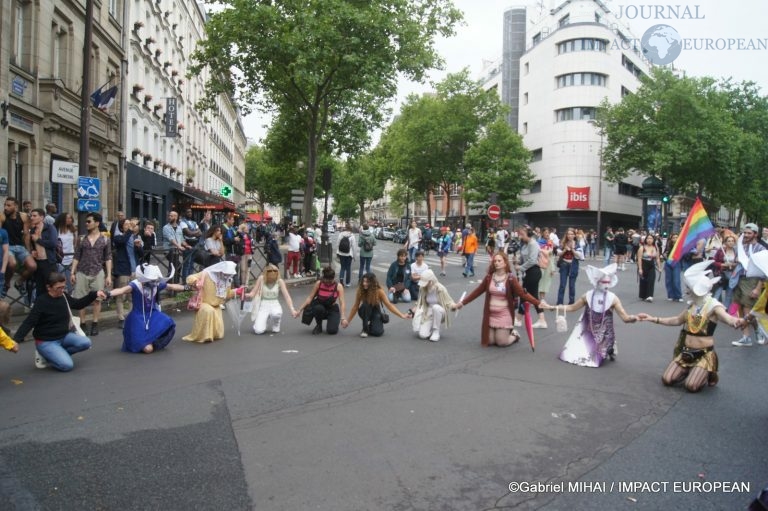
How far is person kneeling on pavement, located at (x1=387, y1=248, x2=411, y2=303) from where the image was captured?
1375 centimetres

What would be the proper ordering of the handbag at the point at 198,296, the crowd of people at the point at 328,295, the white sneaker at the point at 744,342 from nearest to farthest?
the crowd of people at the point at 328,295 → the handbag at the point at 198,296 → the white sneaker at the point at 744,342

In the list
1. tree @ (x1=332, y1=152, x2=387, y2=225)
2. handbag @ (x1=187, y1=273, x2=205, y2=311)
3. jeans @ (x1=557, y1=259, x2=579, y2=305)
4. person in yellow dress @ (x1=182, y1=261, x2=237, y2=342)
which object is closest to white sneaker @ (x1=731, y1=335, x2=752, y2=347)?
jeans @ (x1=557, y1=259, x2=579, y2=305)

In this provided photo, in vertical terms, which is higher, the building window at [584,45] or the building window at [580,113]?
the building window at [584,45]

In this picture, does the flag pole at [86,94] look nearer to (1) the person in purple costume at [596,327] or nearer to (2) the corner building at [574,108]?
(1) the person in purple costume at [596,327]

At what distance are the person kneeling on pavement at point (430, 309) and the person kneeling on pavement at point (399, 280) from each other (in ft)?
13.5

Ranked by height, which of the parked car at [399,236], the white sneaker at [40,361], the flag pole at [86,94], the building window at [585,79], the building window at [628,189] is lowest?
the white sneaker at [40,361]

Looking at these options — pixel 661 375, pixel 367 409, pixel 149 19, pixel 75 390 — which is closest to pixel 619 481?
pixel 367 409

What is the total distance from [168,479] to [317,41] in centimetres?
1853

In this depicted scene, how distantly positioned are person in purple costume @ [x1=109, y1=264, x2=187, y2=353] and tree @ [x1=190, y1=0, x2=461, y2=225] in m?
12.7

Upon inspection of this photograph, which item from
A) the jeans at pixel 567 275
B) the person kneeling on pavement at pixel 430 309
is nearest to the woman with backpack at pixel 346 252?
the jeans at pixel 567 275

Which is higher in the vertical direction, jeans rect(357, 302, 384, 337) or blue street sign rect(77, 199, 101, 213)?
blue street sign rect(77, 199, 101, 213)

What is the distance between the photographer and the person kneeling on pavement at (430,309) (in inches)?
367

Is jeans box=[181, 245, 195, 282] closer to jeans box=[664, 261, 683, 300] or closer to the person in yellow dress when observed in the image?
the person in yellow dress

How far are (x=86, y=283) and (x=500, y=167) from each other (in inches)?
1756
